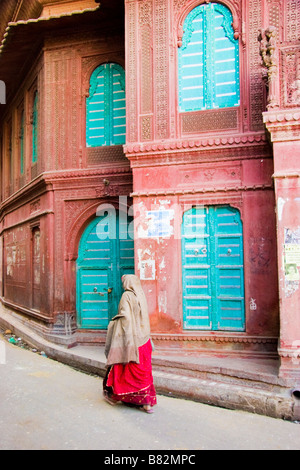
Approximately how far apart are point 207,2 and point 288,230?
14.5ft

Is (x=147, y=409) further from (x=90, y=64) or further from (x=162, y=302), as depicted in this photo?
(x=90, y=64)

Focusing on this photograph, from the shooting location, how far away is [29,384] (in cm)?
664

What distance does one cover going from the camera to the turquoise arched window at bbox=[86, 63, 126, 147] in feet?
30.4

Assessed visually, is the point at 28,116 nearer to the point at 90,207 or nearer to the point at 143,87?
the point at 90,207

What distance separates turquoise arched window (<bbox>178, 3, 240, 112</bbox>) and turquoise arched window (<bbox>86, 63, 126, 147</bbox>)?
217 cm

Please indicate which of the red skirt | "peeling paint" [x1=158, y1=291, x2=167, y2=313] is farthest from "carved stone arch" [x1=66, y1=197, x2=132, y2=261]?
→ the red skirt

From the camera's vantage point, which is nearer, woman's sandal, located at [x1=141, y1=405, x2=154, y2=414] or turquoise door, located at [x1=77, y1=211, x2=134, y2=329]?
woman's sandal, located at [x1=141, y1=405, x2=154, y2=414]

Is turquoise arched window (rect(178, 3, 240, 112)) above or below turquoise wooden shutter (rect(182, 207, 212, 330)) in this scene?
above

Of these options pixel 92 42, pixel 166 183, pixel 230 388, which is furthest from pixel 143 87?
pixel 230 388

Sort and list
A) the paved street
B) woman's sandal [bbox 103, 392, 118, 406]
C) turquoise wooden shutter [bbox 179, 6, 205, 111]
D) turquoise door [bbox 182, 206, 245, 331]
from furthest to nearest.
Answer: turquoise wooden shutter [bbox 179, 6, 205, 111] < turquoise door [bbox 182, 206, 245, 331] < woman's sandal [bbox 103, 392, 118, 406] < the paved street

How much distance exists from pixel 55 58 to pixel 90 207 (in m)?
3.54

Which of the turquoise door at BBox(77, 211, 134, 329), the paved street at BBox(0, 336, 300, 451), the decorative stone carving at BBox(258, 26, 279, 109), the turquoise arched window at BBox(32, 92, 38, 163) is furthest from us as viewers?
the turquoise arched window at BBox(32, 92, 38, 163)

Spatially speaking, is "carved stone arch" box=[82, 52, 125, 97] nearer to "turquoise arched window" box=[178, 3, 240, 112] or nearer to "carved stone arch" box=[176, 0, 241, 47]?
"carved stone arch" box=[176, 0, 241, 47]

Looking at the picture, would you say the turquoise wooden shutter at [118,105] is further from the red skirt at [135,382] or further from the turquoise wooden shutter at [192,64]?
the red skirt at [135,382]
